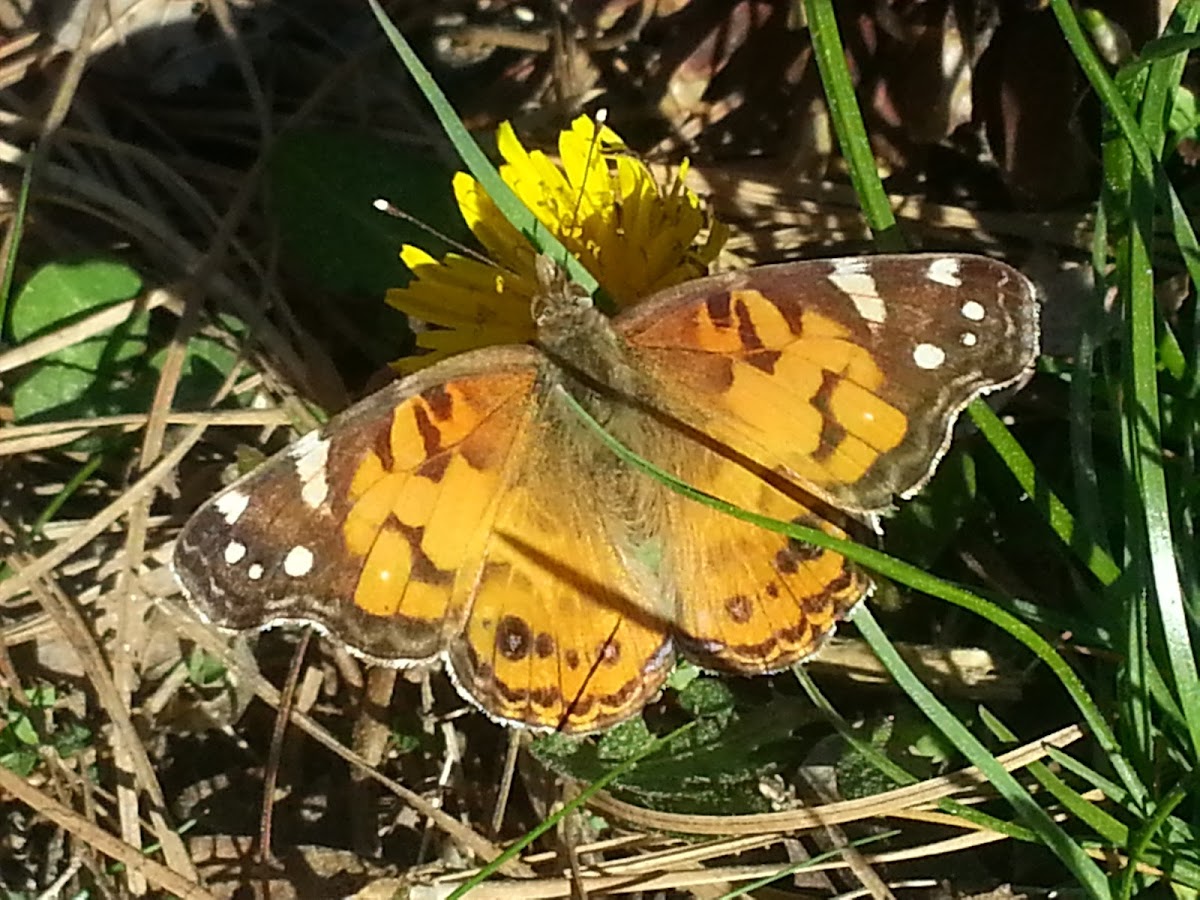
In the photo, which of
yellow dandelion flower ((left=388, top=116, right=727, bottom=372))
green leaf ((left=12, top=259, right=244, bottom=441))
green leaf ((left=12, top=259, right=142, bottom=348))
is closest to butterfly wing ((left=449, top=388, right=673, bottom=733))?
yellow dandelion flower ((left=388, top=116, right=727, bottom=372))

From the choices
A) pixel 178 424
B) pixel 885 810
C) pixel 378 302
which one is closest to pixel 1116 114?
pixel 885 810

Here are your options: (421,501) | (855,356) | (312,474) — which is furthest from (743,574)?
(312,474)

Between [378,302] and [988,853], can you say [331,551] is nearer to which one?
[378,302]

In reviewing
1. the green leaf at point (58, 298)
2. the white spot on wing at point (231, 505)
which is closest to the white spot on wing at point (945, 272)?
the white spot on wing at point (231, 505)

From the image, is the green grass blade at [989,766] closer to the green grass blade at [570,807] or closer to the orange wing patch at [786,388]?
the orange wing patch at [786,388]

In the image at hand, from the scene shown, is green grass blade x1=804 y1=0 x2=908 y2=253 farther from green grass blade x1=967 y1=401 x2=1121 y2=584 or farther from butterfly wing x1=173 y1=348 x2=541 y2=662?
butterfly wing x1=173 y1=348 x2=541 y2=662

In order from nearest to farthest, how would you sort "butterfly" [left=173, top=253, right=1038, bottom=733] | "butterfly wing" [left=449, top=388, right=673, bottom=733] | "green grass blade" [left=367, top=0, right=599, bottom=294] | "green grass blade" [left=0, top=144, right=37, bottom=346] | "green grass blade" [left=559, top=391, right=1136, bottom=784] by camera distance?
"green grass blade" [left=559, top=391, right=1136, bottom=784] < "green grass blade" [left=367, top=0, right=599, bottom=294] < "butterfly" [left=173, top=253, right=1038, bottom=733] < "butterfly wing" [left=449, top=388, right=673, bottom=733] < "green grass blade" [left=0, top=144, right=37, bottom=346]

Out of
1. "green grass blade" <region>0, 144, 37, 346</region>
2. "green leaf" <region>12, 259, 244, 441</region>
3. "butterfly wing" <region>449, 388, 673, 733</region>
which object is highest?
"green grass blade" <region>0, 144, 37, 346</region>
